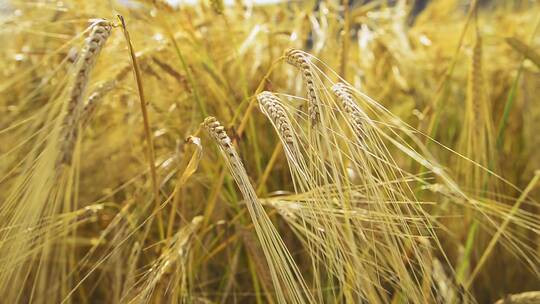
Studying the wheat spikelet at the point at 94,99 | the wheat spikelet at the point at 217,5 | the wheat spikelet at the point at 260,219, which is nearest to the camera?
the wheat spikelet at the point at 260,219

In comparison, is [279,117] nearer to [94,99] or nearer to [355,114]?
[355,114]

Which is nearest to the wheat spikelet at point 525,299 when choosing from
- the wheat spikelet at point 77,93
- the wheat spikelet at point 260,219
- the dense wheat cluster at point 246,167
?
the dense wheat cluster at point 246,167

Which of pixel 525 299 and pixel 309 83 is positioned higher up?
pixel 309 83

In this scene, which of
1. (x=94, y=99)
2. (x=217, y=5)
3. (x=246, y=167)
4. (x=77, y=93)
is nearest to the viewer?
(x=77, y=93)

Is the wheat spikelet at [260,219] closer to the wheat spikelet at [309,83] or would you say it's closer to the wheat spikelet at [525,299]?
the wheat spikelet at [309,83]

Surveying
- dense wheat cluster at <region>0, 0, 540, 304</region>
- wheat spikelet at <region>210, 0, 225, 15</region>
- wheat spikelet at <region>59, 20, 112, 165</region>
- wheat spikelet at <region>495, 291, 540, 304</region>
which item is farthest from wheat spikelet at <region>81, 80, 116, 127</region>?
wheat spikelet at <region>495, 291, 540, 304</region>

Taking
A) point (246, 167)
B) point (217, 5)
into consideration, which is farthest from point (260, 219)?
point (217, 5)

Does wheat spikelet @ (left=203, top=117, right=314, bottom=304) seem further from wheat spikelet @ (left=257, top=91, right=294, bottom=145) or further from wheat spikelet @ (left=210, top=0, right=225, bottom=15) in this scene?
wheat spikelet @ (left=210, top=0, right=225, bottom=15)

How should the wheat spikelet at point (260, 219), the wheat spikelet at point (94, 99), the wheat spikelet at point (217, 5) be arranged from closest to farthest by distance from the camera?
the wheat spikelet at point (260, 219) → the wheat spikelet at point (94, 99) → the wheat spikelet at point (217, 5)

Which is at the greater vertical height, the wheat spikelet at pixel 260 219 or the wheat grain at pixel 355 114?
the wheat grain at pixel 355 114
